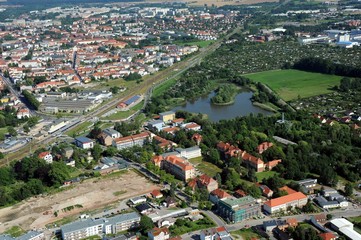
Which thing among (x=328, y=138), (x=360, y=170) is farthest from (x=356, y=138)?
(x=360, y=170)

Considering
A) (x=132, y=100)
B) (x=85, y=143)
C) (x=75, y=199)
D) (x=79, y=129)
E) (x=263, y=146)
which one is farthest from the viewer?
(x=132, y=100)

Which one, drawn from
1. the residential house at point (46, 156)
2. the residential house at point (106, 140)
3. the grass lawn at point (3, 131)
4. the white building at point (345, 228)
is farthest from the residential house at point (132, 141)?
the white building at point (345, 228)

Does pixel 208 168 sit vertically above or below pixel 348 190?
below

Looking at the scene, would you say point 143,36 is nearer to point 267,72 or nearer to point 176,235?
point 267,72

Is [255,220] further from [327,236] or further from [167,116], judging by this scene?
[167,116]

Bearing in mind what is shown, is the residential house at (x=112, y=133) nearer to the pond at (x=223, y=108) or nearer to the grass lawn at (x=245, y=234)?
the pond at (x=223, y=108)

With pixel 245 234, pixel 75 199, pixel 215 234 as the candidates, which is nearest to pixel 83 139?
pixel 75 199
